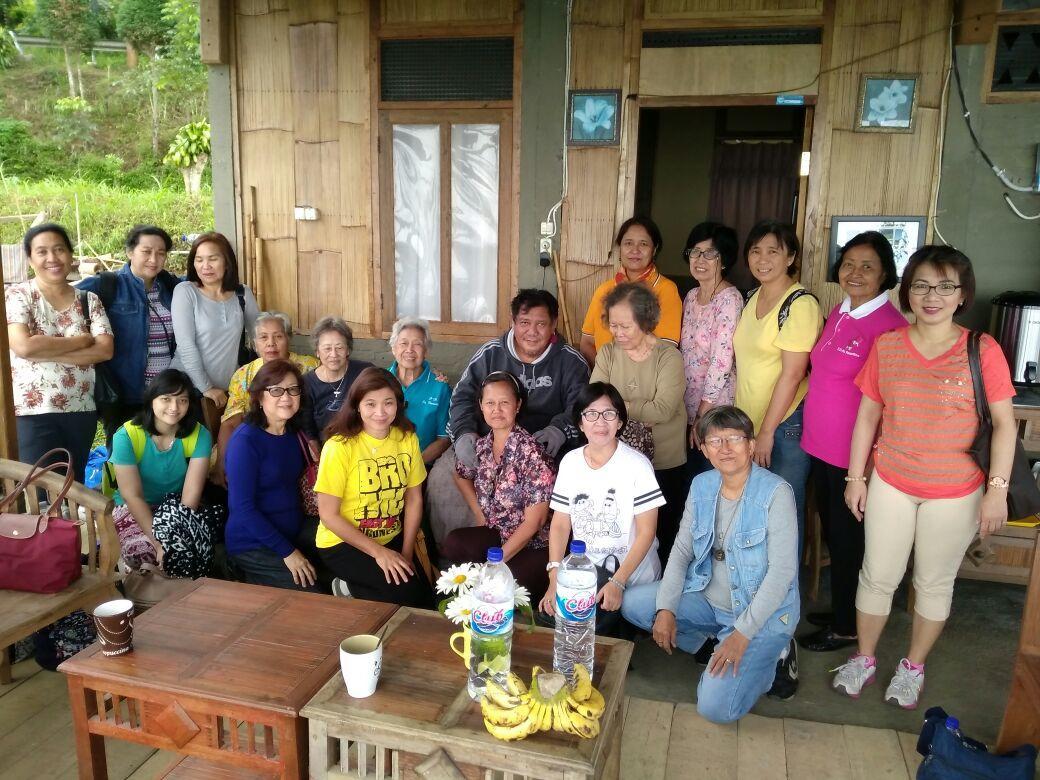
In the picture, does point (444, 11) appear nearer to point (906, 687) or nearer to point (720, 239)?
point (720, 239)

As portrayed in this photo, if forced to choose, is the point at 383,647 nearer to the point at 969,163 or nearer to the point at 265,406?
the point at 265,406

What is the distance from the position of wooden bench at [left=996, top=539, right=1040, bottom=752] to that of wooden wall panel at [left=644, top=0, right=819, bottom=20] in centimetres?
307

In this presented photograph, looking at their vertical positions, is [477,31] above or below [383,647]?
above

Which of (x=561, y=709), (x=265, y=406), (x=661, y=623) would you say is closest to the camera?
(x=561, y=709)

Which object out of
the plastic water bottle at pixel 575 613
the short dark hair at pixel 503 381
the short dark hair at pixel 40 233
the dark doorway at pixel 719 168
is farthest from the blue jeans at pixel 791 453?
the dark doorway at pixel 719 168

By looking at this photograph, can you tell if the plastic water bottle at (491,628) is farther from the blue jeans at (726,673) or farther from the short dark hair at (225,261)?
the short dark hair at (225,261)

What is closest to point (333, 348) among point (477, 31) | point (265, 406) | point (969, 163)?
point (265, 406)

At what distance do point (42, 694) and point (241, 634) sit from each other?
3.56 feet

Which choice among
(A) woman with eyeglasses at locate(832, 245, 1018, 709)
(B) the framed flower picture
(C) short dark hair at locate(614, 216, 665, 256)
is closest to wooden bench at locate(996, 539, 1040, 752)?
(A) woman with eyeglasses at locate(832, 245, 1018, 709)

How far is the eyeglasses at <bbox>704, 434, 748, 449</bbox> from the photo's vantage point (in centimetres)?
246

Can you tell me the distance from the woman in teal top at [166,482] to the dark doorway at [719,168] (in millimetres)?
5631

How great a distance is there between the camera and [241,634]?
2.10 meters

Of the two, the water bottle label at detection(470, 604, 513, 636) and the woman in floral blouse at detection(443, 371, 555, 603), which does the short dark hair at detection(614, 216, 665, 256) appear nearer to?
the woman in floral blouse at detection(443, 371, 555, 603)

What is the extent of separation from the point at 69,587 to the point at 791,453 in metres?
2.63
